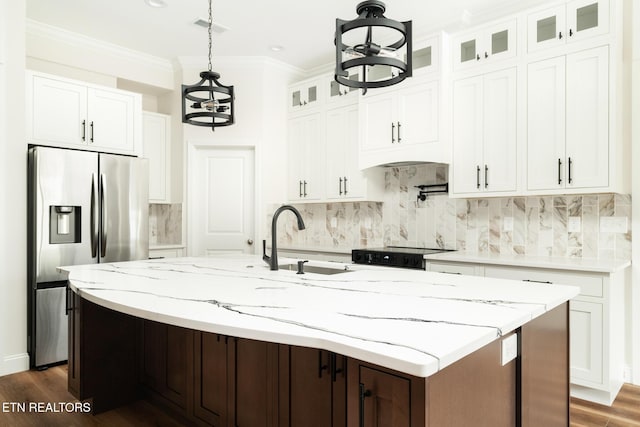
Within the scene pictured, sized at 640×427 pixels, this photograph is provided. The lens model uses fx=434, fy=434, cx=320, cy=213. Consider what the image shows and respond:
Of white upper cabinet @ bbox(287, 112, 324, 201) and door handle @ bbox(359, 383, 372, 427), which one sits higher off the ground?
white upper cabinet @ bbox(287, 112, 324, 201)

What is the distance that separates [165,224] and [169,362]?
312 centimetres

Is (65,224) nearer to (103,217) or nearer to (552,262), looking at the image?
(103,217)

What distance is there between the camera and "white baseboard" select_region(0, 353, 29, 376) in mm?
3268

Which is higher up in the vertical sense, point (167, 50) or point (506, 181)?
point (167, 50)

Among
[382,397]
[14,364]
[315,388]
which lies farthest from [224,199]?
[382,397]

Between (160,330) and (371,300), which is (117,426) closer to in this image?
(160,330)

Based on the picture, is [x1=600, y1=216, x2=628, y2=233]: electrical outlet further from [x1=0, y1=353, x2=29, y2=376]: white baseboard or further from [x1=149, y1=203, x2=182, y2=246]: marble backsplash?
[x1=0, y1=353, x2=29, y2=376]: white baseboard

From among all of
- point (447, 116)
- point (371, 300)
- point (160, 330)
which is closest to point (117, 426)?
point (160, 330)

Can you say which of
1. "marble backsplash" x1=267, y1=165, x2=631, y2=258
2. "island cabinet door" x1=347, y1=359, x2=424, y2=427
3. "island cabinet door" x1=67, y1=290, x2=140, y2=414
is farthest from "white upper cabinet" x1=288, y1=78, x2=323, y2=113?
"island cabinet door" x1=347, y1=359, x2=424, y2=427

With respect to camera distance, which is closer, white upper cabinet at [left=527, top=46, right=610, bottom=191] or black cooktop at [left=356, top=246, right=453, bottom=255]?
white upper cabinet at [left=527, top=46, right=610, bottom=191]

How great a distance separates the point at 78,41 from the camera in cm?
429

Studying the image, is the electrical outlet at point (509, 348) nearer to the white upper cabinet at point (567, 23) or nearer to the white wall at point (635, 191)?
the white wall at point (635, 191)

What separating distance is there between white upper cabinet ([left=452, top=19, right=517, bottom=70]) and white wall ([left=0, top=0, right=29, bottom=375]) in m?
3.45

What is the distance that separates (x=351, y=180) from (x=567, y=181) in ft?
6.52
